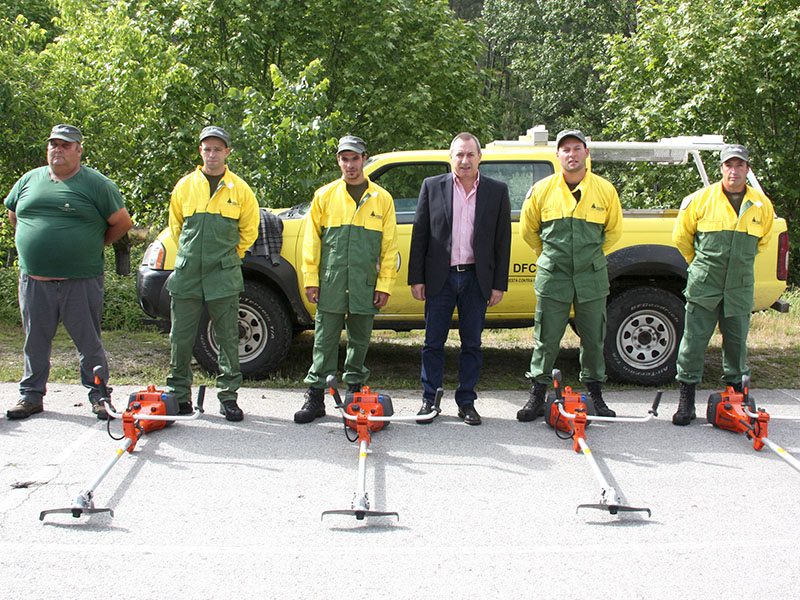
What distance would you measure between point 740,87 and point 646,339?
26.4ft

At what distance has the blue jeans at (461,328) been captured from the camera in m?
5.56

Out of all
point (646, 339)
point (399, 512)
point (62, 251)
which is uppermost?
point (62, 251)

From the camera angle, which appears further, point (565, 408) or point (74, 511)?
point (565, 408)

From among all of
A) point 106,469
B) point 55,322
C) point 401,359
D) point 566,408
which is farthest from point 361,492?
point 401,359

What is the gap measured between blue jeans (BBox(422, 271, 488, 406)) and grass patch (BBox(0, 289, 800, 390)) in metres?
1.09

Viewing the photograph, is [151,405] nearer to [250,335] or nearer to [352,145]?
[250,335]

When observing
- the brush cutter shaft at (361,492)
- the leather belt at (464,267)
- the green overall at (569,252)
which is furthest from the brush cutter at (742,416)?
the brush cutter shaft at (361,492)

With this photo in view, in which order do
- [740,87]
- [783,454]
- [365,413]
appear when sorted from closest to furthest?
[783,454], [365,413], [740,87]

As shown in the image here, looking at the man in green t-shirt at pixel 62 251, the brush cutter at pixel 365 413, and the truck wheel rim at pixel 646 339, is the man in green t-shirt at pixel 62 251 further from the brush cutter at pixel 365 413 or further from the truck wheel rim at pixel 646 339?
the truck wheel rim at pixel 646 339

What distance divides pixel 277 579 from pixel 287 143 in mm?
5932

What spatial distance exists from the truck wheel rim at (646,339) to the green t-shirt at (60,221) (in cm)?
422

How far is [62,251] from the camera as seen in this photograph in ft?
18.0

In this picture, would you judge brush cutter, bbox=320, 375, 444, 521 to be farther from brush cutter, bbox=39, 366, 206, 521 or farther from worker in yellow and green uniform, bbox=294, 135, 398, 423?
brush cutter, bbox=39, 366, 206, 521

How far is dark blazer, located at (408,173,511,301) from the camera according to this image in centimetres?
546
